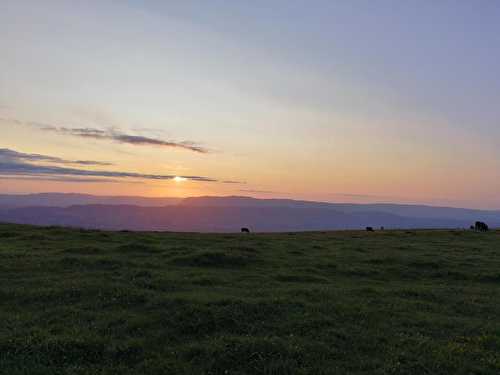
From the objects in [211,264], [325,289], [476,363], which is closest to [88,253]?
[211,264]

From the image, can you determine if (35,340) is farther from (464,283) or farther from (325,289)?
(464,283)

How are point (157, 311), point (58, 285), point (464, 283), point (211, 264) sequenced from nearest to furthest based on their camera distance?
point (157, 311) → point (58, 285) → point (464, 283) → point (211, 264)

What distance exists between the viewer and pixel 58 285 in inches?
723

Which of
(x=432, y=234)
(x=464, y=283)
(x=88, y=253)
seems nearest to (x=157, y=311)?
(x=88, y=253)

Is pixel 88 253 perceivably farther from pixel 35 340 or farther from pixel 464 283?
pixel 464 283

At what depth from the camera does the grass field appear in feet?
37.1

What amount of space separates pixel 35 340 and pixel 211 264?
555 inches

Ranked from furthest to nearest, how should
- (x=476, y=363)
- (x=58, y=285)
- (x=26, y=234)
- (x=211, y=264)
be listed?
(x=26, y=234), (x=211, y=264), (x=58, y=285), (x=476, y=363)

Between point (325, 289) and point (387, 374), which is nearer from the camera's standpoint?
point (387, 374)

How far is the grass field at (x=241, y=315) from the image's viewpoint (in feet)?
37.1

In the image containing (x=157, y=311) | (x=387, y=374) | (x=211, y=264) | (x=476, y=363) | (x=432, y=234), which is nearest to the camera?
(x=387, y=374)

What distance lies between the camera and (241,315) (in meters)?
14.7

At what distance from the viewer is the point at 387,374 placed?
10.8 meters

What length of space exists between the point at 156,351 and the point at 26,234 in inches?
1184
